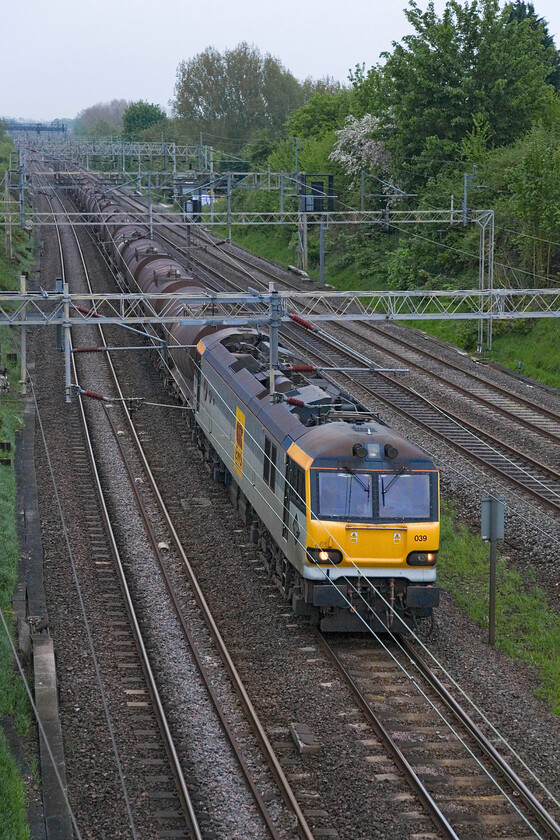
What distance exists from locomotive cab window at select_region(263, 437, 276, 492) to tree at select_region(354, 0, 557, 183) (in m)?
34.8

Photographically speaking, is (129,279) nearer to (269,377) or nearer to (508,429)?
(508,429)

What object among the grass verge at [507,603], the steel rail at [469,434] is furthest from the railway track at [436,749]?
the steel rail at [469,434]

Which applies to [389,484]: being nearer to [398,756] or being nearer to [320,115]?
[398,756]

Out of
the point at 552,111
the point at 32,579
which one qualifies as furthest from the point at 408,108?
the point at 32,579

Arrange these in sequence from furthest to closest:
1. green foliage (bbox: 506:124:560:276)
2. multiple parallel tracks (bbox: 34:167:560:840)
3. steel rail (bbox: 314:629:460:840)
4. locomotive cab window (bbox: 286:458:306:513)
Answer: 1. green foliage (bbox: 506:124:560:276)
2. locomotive cab window (bbox: 286:458:306:513)
3. multiple parallel tracks (bbox: 34:167:560:840)
4. steel rail (bbox: 314:629:460:840)

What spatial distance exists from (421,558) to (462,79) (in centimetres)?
3837

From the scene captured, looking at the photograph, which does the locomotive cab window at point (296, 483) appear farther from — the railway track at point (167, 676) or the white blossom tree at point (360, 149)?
the white blossom tree at point (360, 149)

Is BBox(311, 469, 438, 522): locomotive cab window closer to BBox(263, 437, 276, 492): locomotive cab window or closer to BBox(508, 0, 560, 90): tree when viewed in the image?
BBox(263, 437, 276, 492): locomotive cab window

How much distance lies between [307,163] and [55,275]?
1880cm

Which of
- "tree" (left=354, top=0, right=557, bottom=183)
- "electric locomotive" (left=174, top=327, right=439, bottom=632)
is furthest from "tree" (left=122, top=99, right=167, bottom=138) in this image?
"electric locomotive" (left=174, top=327, right=439, bottom=632)

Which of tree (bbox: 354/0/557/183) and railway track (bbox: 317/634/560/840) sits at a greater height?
tree (bbox: 354/0/557/183)

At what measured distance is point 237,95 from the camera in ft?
376

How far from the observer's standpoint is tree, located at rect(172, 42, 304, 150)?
11350 cm

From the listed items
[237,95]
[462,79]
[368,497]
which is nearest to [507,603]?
[368,497]
